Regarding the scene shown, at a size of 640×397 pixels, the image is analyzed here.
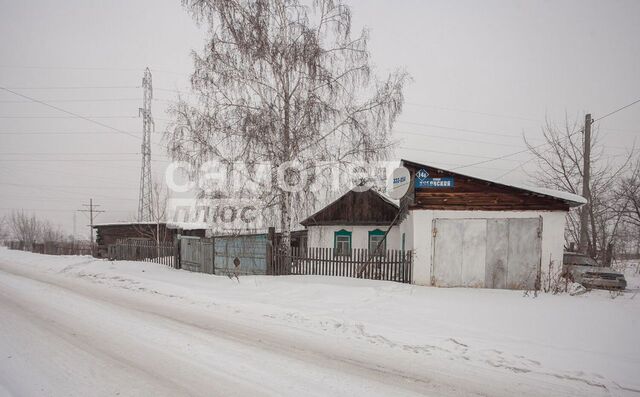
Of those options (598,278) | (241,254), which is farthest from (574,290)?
(241,254)

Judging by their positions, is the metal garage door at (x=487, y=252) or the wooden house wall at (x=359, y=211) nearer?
the metal garage door at (x=487, y=252)

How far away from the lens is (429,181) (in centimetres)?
1195

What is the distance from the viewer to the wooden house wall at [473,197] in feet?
37.2

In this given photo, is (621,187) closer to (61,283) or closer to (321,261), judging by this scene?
(321,261)

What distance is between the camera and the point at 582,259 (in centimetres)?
1478

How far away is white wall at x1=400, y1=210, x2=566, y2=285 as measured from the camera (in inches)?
438

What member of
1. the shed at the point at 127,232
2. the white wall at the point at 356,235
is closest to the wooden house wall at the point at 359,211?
the white wall at the point at 356,235

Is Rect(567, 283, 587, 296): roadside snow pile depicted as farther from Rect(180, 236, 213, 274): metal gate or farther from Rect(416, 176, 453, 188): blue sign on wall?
Rect(180, 236, 213, 274): metal gate

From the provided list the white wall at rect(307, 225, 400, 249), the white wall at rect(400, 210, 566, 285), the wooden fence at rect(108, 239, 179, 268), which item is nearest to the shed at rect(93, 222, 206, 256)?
the wooden fence at rect(108, 239, 179, 268)

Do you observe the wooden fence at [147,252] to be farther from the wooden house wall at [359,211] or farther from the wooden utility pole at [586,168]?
the wooden utility pole at [586,168]

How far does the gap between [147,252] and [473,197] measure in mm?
17684

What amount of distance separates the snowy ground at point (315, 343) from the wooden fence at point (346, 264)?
5.98 ft

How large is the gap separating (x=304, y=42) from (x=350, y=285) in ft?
31.1

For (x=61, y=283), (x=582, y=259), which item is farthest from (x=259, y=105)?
(x=582, y=259)
